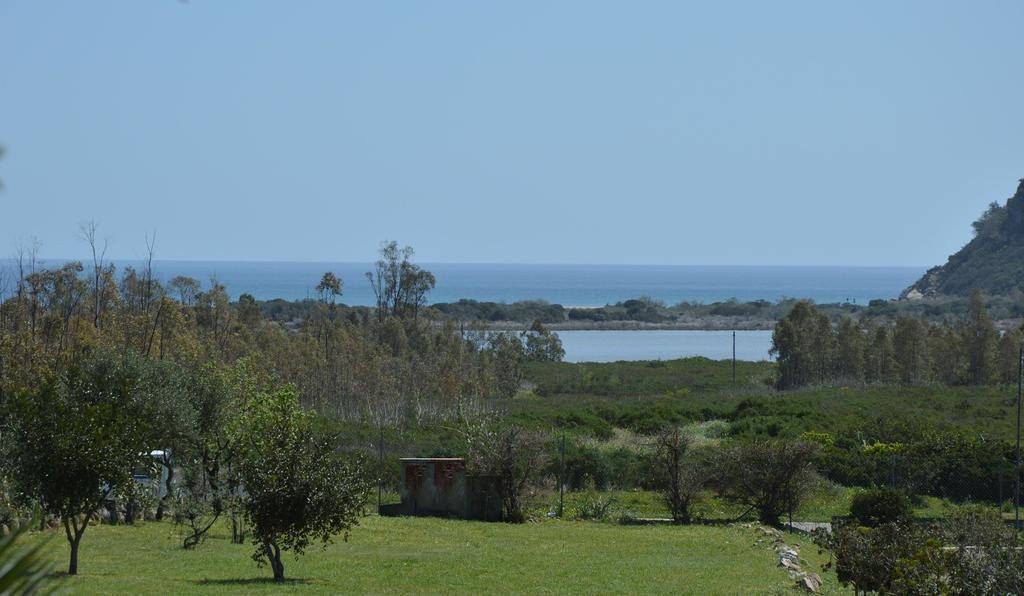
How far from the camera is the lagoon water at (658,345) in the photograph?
93.1 m

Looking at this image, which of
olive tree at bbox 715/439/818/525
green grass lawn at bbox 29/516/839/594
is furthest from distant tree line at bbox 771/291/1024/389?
green grass lawn at bbox 29/516/839/594

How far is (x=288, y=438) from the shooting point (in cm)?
1636

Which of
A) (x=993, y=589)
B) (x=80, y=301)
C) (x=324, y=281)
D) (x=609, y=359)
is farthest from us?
(x=609, y=359)

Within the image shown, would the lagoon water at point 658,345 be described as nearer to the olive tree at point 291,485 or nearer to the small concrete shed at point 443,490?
the small concrete shed at point 443,490

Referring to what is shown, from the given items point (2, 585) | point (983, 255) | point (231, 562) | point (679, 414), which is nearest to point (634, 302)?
point (983, 255)

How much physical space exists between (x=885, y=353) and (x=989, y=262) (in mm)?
119173

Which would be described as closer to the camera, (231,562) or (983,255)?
(231,562)

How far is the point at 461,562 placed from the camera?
18375mm

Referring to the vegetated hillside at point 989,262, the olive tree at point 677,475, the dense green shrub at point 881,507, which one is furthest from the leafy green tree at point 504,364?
the vegetated hillside at point 989,262

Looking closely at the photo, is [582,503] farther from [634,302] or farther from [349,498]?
[634,302]

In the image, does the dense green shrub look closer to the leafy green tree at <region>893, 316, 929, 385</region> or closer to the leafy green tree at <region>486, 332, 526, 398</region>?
the leafy green tree at <region>486, 332, 526, 398</region>

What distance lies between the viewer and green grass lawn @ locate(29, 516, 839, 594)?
15852mm

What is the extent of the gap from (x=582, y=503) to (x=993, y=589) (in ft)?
55.6

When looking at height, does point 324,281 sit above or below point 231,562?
above
